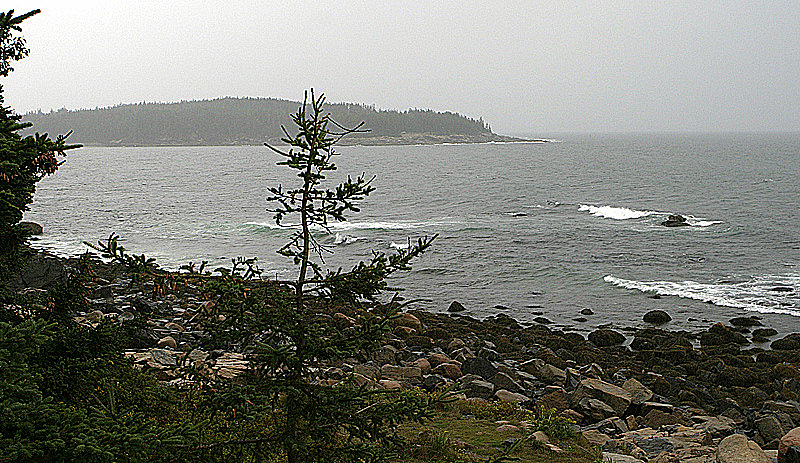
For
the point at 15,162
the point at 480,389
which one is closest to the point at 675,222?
the point at 480,389

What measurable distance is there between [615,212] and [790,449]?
41877 mm

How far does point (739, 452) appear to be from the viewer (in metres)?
9.30

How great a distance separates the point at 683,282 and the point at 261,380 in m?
27.3

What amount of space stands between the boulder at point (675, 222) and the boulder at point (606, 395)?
1275 inches

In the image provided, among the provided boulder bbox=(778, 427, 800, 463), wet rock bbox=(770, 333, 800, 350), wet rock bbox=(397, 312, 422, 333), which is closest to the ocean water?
wet rock bbox=(770, 333, 800, 350)

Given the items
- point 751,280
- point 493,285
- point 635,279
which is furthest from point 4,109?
point 751,280

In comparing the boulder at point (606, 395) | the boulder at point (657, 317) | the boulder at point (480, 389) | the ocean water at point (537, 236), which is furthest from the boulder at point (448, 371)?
the boulder at point (657, 317)

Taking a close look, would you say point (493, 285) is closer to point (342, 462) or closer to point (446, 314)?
point (446, 314)

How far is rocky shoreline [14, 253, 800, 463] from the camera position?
10.5m

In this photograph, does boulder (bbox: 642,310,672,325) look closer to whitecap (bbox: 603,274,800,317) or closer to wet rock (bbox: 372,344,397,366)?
whitecap (bbox: 603,274,800,317)

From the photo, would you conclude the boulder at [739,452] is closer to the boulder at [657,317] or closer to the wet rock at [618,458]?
the wet rock at [618,458]

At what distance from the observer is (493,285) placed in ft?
92.8

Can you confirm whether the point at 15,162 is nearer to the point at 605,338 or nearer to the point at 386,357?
the point at 386,357

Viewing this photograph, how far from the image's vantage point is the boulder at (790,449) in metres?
8.73
